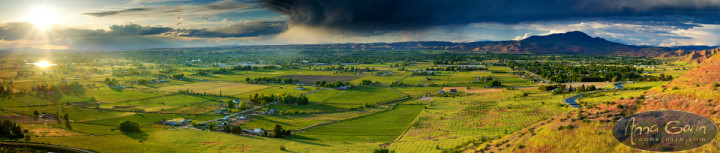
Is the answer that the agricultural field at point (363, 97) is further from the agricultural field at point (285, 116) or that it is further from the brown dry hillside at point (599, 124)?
the brown dry hillside at point (599, 124)

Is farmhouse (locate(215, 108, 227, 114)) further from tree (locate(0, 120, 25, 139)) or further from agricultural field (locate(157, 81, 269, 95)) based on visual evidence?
tree (locate(0, 120, 25, 139))

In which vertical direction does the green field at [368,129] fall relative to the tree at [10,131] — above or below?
below

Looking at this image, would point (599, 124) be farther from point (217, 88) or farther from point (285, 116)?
point (217, 88)

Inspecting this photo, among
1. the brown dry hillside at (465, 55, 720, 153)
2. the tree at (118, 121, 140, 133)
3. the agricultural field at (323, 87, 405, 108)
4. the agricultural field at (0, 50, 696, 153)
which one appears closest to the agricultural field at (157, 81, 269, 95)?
the agricultural field at (0, 50, 696, 153)

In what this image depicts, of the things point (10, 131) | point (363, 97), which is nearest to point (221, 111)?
point (10, 131)

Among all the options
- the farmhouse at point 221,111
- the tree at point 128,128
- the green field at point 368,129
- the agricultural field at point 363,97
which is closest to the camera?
the green field at point 368,129

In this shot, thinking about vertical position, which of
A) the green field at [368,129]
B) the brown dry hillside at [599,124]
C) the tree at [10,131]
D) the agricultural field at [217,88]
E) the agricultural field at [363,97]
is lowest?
the green field at [368,129]

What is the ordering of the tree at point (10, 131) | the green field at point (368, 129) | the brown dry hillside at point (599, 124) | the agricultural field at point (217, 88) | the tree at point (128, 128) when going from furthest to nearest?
the agricultural field at point (217, 88) < the tree at point (128, 128) < the green field at point (368, 129) < the tree at point (10, 131) < the brown dry hillside at point (599, 124)

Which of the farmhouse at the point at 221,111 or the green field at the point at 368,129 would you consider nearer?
the green field at the point at 368,129

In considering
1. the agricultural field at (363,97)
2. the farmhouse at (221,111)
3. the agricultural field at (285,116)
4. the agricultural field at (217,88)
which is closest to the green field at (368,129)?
the agricultural field at (285,116)
